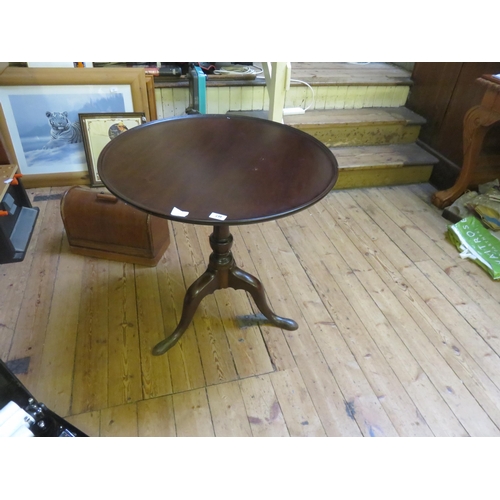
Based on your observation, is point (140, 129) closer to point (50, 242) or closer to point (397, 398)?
point (50, 242)

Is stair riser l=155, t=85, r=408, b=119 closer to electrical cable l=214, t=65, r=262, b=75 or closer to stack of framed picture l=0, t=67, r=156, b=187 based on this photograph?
electrical cable l=214, t=65, r=262, b=75

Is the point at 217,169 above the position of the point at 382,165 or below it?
above

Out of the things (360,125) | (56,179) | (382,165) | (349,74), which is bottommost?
(56,179)

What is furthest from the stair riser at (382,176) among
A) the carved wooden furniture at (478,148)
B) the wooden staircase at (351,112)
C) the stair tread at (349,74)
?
the stair tread at (349,74)

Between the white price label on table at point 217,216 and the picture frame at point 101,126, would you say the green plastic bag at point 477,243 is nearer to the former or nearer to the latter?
the white price label on table at point 217,216

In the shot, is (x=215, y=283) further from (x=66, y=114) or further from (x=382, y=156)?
(x=382, y=156)

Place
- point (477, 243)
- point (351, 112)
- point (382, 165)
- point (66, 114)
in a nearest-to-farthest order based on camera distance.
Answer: point (477, 243) < point (66, 114) < point (382, 165) < point (351, 112)

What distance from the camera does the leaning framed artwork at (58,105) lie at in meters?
2.08

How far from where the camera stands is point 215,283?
150cm

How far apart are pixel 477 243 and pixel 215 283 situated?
1437 mm

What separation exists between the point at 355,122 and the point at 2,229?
6.79 feet

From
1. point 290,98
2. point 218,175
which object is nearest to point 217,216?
point 218,175

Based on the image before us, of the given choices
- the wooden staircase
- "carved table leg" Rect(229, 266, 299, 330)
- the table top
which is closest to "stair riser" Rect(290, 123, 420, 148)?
the wooden staircase
